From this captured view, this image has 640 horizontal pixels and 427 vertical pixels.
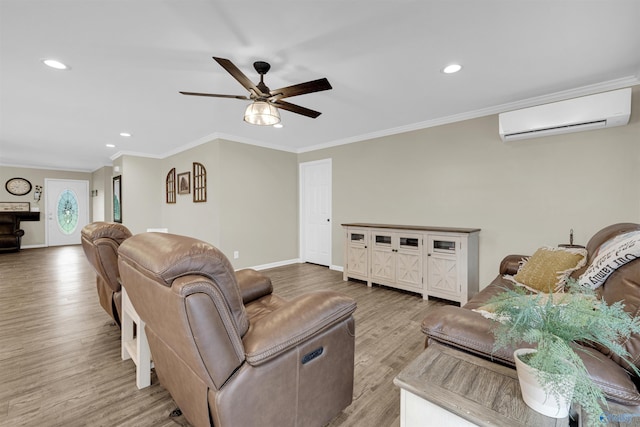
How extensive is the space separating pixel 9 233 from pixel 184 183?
541 cm

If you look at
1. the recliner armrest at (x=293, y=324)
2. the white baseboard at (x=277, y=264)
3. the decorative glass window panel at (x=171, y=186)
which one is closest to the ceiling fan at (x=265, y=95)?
the recliner armrest at (x=293, y=324)

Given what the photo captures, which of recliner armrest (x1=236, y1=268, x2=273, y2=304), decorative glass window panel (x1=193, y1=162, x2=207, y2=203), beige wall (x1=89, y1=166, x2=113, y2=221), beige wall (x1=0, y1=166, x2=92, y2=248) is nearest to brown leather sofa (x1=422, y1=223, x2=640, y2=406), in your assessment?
recliner armrest (x1=236, y1=268, x2=273, y2=304)

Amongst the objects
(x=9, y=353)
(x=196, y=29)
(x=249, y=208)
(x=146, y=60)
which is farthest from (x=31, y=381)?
(x=249, y=208)

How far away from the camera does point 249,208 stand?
4922mm

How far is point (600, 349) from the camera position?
3.39 feet

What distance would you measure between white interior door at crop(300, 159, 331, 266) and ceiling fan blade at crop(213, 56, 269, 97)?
3.06 meters

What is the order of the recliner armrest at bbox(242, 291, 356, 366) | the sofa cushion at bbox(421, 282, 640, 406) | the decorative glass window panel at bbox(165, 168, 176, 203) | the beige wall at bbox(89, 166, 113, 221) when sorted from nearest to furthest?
the sofa cushion at bbox(421, 282, 640, 406) → the recliner armrest at bbox(242, 291, 356, 366) → the decorative glass window panel at bbox(165, 168, 176, 203) → the beige wall at bbox(89, 166, 113, 221)

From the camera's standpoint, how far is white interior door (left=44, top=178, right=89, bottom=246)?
8039 millimetres

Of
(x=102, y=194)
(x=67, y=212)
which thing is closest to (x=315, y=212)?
(x=102, y=194)

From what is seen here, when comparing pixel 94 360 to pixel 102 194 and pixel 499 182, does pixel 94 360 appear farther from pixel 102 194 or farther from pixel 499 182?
pixel 102 194

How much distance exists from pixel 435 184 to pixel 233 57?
3.00 m

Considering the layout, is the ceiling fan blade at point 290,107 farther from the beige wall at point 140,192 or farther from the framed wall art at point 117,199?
the framed wall art at point 117,199

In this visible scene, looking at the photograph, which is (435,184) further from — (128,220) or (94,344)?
(128,220)

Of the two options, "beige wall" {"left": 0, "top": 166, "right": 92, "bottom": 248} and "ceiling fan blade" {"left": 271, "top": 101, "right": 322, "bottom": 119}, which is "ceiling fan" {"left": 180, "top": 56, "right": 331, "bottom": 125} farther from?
"beige wall" {"left": 0, "top": 166, "right": 92, "bottom": 248}
